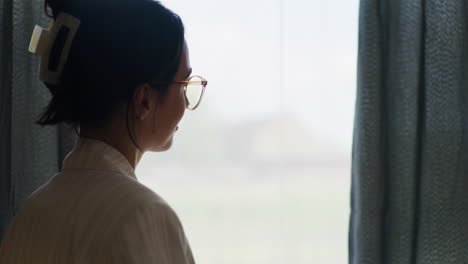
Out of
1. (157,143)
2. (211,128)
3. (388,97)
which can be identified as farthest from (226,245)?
(157,143)

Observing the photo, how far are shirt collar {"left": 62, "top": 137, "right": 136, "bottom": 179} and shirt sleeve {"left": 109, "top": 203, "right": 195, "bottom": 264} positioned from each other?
11 cm

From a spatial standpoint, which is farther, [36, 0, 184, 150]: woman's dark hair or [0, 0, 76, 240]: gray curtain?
[0, 0, 76, 240]: gray curtain

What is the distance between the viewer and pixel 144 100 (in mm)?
883

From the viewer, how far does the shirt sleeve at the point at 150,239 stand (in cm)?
75

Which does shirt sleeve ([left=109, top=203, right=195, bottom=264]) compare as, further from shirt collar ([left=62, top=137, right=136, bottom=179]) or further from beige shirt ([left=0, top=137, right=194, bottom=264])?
shirt collar ([left=62, top=137, right=136, bottom=179])

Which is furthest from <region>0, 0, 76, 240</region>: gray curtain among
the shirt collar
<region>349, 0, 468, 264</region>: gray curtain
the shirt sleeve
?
the shirt sleeve

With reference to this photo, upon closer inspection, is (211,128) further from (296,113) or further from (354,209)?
(354,209)

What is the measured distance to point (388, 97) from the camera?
5.86ft

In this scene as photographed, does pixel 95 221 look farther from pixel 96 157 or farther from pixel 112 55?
pixel 112 55

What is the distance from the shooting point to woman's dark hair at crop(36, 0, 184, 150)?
849 millimetres

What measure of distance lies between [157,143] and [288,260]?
1054 millimetres

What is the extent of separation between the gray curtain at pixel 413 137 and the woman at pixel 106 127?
3.10ft

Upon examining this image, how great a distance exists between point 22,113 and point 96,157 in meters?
1.06

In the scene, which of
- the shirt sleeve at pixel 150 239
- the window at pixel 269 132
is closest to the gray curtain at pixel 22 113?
the window at pixel 269 132
